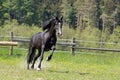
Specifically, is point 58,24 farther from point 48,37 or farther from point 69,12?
point 69,12

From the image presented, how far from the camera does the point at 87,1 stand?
77750 millimetres

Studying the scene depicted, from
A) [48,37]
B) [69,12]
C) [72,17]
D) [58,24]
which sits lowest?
[72,17]

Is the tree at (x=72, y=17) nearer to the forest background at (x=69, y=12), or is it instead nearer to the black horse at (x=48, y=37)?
the forest background at (x=69, y=12)

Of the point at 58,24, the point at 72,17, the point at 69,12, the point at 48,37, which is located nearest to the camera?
the point at 58,24

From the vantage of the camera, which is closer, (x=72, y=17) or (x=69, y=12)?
(x=72, y=17)

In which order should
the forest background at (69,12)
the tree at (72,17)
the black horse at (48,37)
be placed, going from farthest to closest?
the tree at (72,17)
the forest background at (69,12)
the black horse at (48,37)

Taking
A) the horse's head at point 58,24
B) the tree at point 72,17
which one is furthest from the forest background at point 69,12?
the horse's head at point 58,24

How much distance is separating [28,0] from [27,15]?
19.0 ft

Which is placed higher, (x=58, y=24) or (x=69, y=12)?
(x=58, y=24)

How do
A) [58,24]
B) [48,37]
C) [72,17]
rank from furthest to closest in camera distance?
1. [72,17]
2. [48,37]
3. [58,24]

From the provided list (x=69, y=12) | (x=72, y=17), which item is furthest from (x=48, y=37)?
(x=69, y=12)

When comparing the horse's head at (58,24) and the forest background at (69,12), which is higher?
the horse's head at (58,24)

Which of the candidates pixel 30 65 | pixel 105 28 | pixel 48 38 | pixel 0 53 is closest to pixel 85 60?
pixel 0 53

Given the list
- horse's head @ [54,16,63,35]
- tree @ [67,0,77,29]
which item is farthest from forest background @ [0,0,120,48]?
horse's head @ [54,16,63,35]
